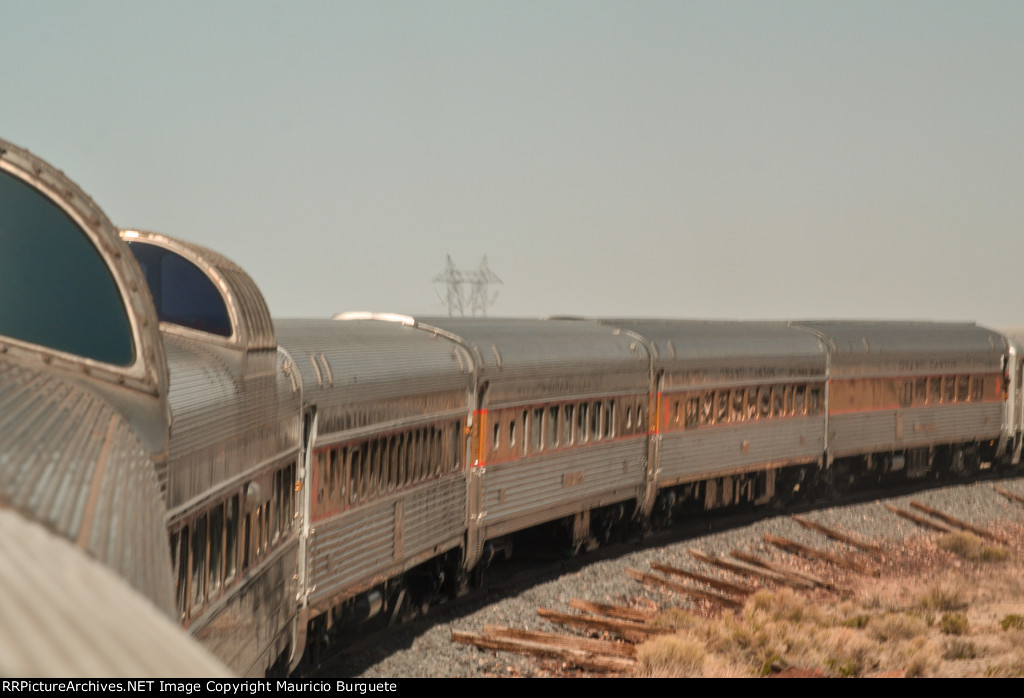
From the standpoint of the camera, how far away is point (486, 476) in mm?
15453

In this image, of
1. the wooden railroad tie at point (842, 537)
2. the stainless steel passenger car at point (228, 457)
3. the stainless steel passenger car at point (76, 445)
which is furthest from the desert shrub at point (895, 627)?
the stainless steel passenger car at point (76, 445)

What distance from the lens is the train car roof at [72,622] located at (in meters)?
1.60

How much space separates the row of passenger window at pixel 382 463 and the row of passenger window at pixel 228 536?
98 centimetres

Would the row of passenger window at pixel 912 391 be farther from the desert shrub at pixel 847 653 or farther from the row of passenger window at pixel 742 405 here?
the desert shrub at pixel 847 653

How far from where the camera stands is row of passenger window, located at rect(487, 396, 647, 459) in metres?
15.9

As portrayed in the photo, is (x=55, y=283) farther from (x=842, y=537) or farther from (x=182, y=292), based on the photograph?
(x=842, y=537)

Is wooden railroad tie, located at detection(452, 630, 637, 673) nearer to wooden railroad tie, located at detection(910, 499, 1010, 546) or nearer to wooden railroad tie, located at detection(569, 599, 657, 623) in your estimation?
wooden railroad tie, located at detection(569, 599, 657, 623)

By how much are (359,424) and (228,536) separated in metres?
4.14

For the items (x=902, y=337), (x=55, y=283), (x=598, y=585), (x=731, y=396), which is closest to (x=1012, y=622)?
(x=598, y=585)

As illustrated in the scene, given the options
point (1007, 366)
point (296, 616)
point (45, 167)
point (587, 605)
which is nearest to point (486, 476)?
point (587, 605)

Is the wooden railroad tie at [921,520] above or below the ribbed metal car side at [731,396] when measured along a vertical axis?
below

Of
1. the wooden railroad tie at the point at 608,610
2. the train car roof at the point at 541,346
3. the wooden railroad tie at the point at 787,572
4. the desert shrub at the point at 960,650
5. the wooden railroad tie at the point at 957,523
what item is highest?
the train car roof at the point at 541,346

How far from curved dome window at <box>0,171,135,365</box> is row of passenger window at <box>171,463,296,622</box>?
1.39 m

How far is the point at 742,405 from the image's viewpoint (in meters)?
22.8
